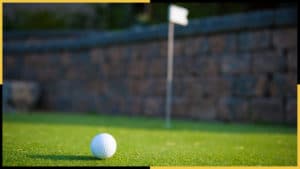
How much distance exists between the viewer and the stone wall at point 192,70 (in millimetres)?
10633

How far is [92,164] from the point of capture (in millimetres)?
4309

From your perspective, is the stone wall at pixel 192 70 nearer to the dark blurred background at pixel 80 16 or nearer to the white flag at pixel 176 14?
the white flag at pixel 176 14

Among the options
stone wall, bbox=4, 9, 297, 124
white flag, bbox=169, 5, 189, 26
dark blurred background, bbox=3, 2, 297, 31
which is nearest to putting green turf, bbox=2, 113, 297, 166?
white flag, bbox=169, 5, 189, 26

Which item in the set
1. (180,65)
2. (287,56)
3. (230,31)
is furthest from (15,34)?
(287,56)

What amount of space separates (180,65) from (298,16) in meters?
4.01

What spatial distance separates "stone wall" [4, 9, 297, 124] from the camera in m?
10.6

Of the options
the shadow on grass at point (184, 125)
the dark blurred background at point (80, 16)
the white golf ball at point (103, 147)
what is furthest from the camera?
the dark blurred background at point (80, 16)

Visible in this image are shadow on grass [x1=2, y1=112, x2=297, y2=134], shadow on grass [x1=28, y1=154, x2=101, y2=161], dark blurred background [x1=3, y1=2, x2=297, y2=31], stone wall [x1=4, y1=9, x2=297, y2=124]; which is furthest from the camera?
dark blurred background [x1=3, y1=2, x2=297, y2=31]

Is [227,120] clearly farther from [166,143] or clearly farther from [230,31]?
[166,143]

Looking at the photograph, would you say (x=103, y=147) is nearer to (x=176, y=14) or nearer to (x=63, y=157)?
(x=63, y=157)

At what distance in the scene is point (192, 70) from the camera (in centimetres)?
1259

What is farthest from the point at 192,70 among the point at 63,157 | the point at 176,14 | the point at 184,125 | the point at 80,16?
the point at 80,16

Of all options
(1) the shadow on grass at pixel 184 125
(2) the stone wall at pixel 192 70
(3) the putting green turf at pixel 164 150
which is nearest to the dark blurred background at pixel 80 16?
(2) the stone wall at pixel 192 70

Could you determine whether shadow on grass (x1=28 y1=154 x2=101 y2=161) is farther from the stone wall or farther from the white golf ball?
the stone wall
